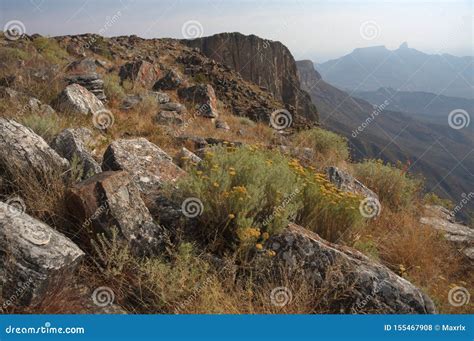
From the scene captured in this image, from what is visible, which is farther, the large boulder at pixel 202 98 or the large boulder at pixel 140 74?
the large boulder at pixel 140 74

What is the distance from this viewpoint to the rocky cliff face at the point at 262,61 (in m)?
49.0

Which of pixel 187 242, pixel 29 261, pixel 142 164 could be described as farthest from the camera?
pixel 142 164

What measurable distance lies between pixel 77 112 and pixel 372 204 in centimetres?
573

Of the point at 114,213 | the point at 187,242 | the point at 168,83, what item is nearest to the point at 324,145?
the point at 187,242

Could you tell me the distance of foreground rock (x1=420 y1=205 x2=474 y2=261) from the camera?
6.75 meters

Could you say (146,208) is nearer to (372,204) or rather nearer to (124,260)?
(124,260)

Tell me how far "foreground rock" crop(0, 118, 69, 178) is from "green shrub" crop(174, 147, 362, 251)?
54.7 inches

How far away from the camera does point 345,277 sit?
13.5 ft

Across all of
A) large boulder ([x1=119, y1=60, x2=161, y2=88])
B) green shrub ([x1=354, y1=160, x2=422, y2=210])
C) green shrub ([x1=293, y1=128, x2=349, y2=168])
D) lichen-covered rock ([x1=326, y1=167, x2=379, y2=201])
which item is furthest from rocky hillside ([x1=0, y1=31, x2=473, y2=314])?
large boulder ([x1=119, y1=60, x2=161, y2=88])

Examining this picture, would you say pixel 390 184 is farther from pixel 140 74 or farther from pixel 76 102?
pixel 140 74

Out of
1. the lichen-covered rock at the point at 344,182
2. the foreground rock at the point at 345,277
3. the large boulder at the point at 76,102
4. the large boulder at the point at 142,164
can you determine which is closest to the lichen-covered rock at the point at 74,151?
the large boulder at the point at 142,164

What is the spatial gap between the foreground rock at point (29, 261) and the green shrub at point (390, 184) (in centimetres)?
638

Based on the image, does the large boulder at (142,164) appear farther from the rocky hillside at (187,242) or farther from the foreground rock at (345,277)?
the foreground rock at (345,277)

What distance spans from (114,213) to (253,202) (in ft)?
4.46
